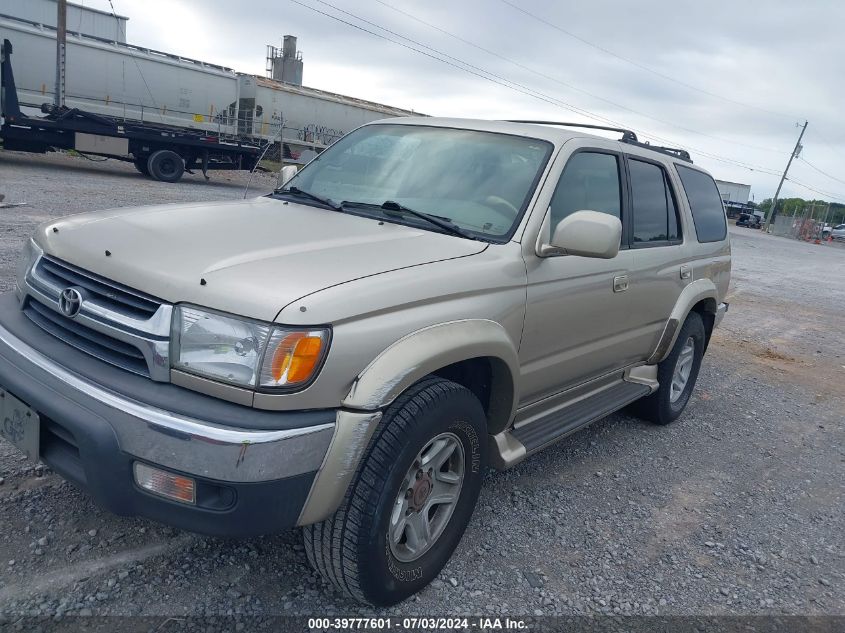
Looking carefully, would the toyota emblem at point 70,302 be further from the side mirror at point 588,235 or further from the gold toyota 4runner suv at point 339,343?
the side mirror at point 588,235

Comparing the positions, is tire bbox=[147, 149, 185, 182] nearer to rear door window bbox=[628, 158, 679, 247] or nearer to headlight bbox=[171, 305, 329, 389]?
rear door window bbox=[628, 158, 679, 247]

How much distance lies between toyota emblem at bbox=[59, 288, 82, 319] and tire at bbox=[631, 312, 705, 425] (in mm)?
3623

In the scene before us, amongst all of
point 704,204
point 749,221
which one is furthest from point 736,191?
point 704,204

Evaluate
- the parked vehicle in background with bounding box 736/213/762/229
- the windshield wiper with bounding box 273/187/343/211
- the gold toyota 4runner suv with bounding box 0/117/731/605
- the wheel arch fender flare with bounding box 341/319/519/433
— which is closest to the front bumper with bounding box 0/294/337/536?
the gold toyota 4runner suv with bounding box 0/117/731/605

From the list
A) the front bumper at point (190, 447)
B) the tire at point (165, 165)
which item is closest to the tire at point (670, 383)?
the front bumper at point (190, 447)

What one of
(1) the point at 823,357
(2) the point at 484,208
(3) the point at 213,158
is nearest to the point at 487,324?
(2) the point at 484,208

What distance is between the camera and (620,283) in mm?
3703

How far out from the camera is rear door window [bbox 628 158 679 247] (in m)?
4.09

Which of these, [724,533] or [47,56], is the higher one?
[47,56]

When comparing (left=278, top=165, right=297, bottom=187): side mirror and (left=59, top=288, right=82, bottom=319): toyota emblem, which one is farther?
(left=278, top=165, right=297, bottom=187): side mirror

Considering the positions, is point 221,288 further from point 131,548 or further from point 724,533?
point 724,533

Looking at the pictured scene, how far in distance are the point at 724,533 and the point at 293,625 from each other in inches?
89.8

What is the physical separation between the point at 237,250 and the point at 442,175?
4.21 feet

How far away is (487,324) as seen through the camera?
8.95 ft
